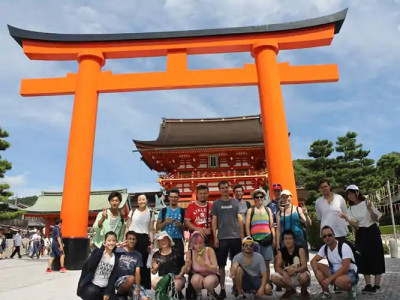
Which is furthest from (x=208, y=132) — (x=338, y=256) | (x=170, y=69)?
(x=338, y=256)

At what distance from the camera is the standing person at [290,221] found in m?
4.08

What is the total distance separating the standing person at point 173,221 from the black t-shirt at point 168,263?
0.23 meters

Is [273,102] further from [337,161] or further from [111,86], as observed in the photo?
[337,161]

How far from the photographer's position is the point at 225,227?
4.16 metres

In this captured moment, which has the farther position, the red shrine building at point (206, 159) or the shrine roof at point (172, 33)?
the red shrine building at point (206, 159)

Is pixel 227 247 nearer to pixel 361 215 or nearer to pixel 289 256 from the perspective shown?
pixel 289 256

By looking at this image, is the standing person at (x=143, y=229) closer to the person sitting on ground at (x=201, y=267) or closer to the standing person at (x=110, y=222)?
the standing person at (x=110, y=222)

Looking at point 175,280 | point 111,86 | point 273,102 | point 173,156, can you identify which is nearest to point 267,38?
point 273,102

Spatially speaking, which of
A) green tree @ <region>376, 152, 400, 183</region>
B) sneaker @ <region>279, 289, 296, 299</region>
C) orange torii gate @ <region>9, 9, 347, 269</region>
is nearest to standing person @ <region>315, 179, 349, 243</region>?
sneaker @ <region>279, 289, 296, 299</region>

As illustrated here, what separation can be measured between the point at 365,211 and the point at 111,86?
Answer: 21.7 feet

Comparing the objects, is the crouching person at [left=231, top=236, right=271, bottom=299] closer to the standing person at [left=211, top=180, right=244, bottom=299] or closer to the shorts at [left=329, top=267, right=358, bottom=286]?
the standing person at [left=211, top=180, right=244, bottom=299]

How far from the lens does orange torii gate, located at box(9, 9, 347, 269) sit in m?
7.82

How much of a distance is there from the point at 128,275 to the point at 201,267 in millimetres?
873

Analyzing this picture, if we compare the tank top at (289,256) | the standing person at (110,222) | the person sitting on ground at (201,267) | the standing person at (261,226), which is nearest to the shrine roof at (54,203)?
the standing person at (110,222)
